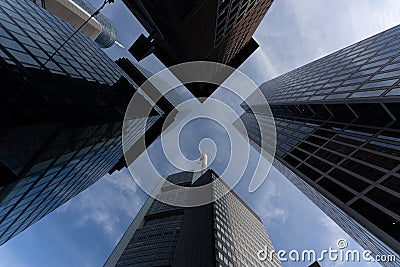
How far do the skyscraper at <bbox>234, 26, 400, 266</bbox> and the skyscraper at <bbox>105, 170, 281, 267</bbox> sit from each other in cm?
3044

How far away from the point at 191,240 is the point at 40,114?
185 feet

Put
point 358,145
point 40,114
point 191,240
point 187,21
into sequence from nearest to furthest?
point 40,114 < point 187,21 < point 358,145 < point 191,240

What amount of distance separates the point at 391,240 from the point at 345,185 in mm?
8731

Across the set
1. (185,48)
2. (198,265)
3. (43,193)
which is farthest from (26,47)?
(198,265)

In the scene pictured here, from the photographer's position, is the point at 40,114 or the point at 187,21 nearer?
the point at 40,114

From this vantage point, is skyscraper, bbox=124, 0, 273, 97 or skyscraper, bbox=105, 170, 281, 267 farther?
skyscraper, bbox=105, 170, 281, 267

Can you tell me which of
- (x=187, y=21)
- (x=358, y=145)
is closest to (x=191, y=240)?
(x=358, y=145)

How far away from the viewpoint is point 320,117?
41031mm

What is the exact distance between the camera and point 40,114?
17484mm

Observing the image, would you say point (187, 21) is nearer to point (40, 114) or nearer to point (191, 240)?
point (40, 114)

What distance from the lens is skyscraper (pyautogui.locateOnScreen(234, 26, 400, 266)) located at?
22.1 metres

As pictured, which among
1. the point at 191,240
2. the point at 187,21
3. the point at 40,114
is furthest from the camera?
the point at 191,240

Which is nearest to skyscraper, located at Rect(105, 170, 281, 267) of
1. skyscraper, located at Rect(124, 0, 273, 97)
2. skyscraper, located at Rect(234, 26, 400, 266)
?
skyscraper, located at Rect(234, 26, 400, 266)

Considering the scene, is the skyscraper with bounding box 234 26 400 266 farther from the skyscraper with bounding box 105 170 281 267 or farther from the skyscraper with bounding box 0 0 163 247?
the skyscraper with bounding box 105 170 281 267
